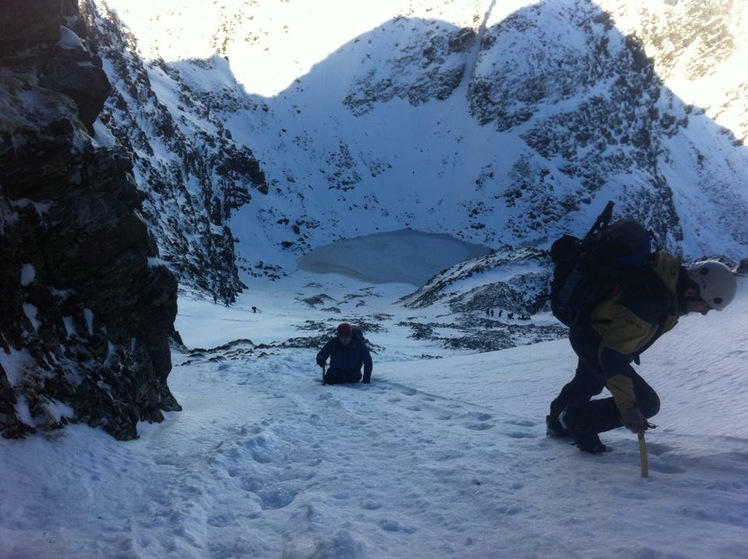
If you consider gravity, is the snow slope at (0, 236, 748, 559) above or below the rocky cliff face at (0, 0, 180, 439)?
below

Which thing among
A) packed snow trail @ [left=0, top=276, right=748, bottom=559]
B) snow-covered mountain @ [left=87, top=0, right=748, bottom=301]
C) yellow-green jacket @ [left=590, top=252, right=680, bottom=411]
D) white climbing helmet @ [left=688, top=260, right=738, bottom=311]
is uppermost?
snow-covered mountain @ [left=87, top=0, right=748, bottom=301]

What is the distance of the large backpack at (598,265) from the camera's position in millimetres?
3637

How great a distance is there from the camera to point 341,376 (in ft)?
29.9

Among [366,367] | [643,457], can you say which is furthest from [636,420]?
[366,367]

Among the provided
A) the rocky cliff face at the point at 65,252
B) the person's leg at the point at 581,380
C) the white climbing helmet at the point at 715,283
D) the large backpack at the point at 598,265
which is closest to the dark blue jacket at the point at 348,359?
the rocky cliff face at the point at 65,252

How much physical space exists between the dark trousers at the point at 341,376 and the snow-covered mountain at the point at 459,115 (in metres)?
44.3

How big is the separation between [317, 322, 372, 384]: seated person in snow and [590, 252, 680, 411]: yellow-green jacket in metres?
5.58

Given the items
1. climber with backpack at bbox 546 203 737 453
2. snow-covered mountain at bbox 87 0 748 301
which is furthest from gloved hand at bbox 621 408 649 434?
snow-covered mountain at bbox 87 0 748 301

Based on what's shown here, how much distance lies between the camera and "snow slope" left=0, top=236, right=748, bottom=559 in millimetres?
3141

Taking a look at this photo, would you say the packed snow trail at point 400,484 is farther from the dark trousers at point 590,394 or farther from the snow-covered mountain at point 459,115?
the snow-covered mountain at point 459,115

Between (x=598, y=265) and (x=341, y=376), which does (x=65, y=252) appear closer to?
(x=341, y=376)

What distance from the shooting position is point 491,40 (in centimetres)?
6938

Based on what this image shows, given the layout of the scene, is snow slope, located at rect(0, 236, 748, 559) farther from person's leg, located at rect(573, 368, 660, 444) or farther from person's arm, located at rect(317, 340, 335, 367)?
person's arm, located at rect(317, 340, 335, 367)

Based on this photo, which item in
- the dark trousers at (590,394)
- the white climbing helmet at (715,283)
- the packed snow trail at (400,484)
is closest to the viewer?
the packed snow trail at (400,484)
